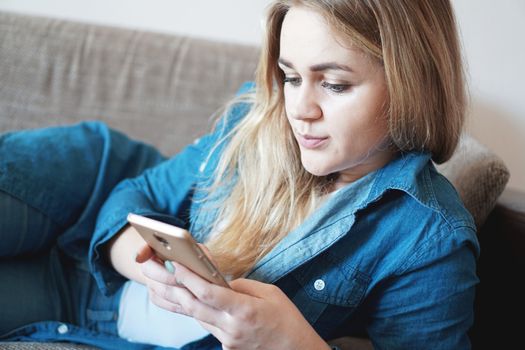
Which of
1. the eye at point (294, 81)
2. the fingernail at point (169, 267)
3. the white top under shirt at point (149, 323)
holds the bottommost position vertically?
the white top under shirt at point (149, 323)

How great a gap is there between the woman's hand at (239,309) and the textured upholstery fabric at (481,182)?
0.45 m

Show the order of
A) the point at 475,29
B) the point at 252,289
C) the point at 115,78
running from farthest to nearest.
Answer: the point at 115,78, the point at 475,29, the point at 252,289

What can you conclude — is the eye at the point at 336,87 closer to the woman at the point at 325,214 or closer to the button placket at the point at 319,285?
the woman at the point at 325,214

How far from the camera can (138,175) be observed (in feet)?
4.12

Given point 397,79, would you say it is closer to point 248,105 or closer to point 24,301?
point 248,105

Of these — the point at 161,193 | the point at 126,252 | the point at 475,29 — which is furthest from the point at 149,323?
the point at 475,29

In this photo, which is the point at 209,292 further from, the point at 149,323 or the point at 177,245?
the point at 149,323

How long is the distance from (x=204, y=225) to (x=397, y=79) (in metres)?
0.46

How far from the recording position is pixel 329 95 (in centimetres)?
81

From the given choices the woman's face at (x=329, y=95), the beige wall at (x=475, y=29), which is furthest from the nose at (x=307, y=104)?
the beige wall at (x=475, y=29)

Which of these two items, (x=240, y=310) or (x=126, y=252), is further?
(x=126, y=252)

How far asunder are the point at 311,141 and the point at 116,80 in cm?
77

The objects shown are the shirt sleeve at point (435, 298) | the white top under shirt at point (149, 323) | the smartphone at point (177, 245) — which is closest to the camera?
the smartphone at point (177, 245)

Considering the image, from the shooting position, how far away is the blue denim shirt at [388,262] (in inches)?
32.3
